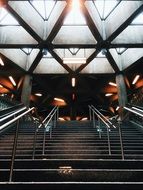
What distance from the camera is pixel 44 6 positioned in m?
14.1

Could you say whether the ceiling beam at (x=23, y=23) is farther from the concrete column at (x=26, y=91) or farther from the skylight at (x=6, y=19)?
the concrete column at (x=26, y=91)

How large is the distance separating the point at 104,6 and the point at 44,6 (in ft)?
11.2

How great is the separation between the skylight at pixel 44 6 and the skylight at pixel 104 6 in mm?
2536

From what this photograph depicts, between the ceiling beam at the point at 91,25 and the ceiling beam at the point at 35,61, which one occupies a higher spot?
the ceiling beam at the point at 91,25

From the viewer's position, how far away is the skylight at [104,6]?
→ 1401 centimetres

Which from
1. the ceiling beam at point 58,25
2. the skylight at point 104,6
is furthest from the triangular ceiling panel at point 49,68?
the skylight at point 104,6

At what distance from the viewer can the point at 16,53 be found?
1692 cm

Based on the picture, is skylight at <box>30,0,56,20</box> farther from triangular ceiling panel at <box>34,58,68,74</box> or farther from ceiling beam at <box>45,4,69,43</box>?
triangular ceiling panel at <box>34,58,68,74</box>

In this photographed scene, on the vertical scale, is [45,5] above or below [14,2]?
above

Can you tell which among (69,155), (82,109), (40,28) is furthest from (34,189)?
(82,109)

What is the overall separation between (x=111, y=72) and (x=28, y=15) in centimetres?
733

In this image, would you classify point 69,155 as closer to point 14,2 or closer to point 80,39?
point 14,2

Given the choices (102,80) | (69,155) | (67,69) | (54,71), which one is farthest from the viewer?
(102,80)

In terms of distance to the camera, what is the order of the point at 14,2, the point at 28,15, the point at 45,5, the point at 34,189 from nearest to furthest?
the point at 34,189 → the point at 14,2 → the point at 28,15 → the point at 45,5
